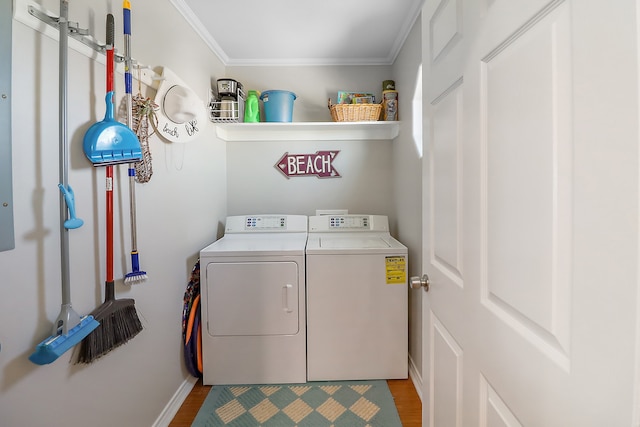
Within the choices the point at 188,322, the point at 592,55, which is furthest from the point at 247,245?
the point at 592,55

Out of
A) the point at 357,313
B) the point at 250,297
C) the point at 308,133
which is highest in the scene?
the point at 308,133

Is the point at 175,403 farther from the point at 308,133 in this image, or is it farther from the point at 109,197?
the point at 308,133

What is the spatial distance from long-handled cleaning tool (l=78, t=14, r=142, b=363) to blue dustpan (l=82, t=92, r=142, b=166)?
0.05 m

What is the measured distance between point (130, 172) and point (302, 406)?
1583mm

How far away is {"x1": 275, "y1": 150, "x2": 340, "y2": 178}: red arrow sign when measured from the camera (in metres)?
2.57

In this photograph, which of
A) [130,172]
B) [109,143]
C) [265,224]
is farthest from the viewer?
[265,224]

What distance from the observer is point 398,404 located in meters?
1.81

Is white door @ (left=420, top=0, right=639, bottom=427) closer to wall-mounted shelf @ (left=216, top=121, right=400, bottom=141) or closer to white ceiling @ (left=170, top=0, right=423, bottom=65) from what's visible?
white ceiling @ (left=170, top=0, right=423, bottom=65)

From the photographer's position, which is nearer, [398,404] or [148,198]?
[148,198]

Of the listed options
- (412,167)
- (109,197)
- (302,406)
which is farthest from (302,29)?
(302,406)

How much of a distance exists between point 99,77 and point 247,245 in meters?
1.25

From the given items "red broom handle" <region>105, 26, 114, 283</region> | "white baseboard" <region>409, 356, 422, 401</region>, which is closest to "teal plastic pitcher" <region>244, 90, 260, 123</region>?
"red broom handle" <region>105, 26, 114, 283</region>

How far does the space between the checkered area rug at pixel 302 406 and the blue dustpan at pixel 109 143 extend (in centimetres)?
147

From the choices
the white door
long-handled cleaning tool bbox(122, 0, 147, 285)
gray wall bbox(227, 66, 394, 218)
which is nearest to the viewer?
the white door
